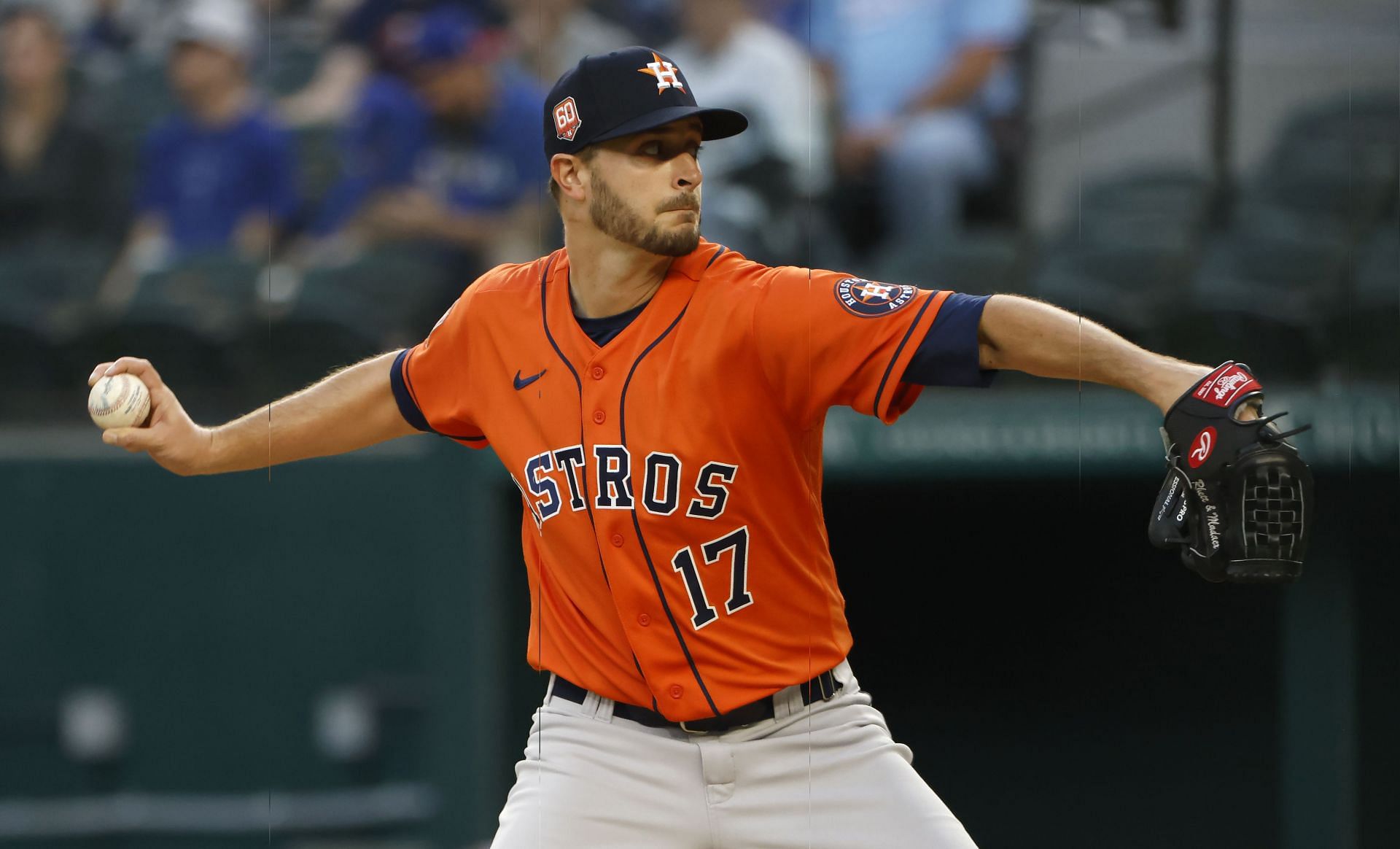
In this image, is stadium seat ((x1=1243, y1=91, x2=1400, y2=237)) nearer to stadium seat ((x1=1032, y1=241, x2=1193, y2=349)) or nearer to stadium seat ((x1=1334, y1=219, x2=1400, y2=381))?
stadium seat ((x1=1334, y1=219, x2=1400, y2=381))

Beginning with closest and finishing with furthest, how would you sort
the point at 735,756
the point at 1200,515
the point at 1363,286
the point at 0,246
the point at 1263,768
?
the point at 1200,515 → the point at 735,756 → the point at 1363,286 → the point at 1263,768 → the point at 0,246

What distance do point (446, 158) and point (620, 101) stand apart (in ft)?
12.5

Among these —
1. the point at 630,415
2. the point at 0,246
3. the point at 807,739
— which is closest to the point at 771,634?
the point at 807,739

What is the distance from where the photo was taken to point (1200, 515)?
7.95ft

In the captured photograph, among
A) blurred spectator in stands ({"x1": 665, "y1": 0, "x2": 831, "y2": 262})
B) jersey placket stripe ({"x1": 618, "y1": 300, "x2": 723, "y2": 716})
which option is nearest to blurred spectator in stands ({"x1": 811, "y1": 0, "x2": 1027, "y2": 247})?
blurred spectator in stands ({"x1": 665, "y1": 0, "x2": 831, "y2": 262})

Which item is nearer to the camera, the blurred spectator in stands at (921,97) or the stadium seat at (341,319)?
the blurred spectator in stands at (921,97)

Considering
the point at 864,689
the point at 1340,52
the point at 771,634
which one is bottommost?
the point at 864,689

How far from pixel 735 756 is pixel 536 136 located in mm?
3961

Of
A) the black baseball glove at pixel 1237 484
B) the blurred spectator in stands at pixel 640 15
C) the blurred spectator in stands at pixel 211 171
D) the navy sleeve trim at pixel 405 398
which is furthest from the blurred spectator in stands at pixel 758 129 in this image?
the black baseball glove at pixel 1237 484

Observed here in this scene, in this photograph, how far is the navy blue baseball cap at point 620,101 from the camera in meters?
2.83

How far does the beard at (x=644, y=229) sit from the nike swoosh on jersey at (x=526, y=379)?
0.27m

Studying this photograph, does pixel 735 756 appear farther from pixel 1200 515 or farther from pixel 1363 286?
pixel 1363 286

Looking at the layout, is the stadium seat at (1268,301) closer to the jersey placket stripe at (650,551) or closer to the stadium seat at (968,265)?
the stadium seat at (968,265)

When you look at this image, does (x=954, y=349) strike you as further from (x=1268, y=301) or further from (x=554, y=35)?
(x=554, y=35)
